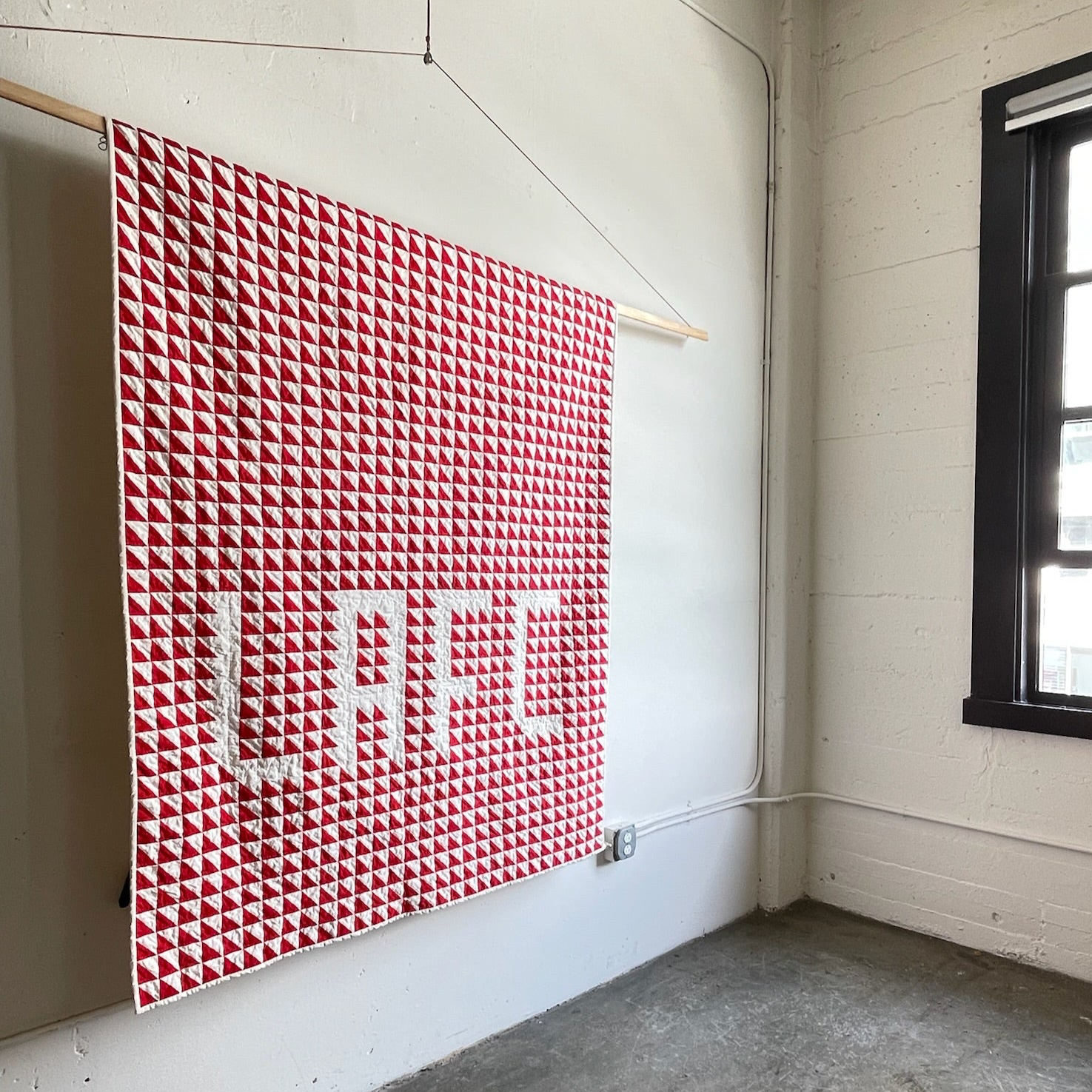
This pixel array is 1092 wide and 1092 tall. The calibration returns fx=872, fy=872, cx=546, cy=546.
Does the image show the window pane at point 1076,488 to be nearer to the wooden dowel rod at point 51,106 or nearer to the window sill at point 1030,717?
the window sill at point 1030,717

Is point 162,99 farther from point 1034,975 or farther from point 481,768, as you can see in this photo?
point 1034,975

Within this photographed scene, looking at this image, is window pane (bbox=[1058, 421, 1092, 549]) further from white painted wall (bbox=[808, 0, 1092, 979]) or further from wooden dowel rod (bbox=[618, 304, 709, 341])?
wooden dowel rod (bbox=[618, 304, 709, 341])

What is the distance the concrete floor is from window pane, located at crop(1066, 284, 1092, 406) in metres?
1.40

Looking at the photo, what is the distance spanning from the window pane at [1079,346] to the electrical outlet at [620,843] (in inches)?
58.5

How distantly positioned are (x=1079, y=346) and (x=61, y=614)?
2.26 metres

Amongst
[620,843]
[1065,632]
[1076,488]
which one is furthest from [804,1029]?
[1076,488]

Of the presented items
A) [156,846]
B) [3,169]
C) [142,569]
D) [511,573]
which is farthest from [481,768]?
[3,169]

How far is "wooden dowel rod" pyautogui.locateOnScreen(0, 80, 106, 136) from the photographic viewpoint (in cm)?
111

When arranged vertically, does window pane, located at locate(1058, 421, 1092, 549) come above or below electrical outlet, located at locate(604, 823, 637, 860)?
above

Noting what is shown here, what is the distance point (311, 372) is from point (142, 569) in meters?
0.41

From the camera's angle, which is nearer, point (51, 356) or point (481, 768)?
point (51, 356)

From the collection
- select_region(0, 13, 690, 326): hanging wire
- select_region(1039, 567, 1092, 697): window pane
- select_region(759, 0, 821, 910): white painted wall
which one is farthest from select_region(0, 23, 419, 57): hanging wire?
select_region(1039, 567, 1092, 697): window pane

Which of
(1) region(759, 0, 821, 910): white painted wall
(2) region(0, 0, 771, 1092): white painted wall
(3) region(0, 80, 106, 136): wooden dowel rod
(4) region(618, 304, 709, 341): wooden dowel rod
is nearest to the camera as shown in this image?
(3) region(0, 80, 106, 136): wooden dowel rod

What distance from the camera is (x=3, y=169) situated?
1187 millimetres
